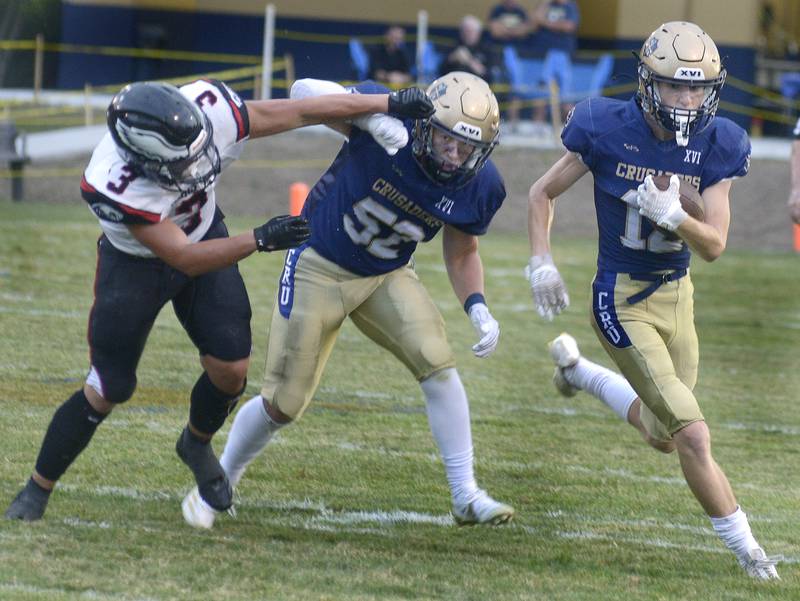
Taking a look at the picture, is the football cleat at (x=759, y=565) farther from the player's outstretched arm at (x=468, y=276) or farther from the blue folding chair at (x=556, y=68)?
the blue folding chair at (x=556, y=68)

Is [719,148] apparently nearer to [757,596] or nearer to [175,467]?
[757,596]

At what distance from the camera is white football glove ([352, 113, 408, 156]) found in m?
4.48

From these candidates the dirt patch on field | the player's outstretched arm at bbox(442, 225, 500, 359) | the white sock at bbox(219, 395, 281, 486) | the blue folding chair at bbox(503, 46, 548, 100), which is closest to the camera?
the white sock at bbox(219, 395, 281, 486)

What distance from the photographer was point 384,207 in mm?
4691

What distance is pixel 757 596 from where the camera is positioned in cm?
401

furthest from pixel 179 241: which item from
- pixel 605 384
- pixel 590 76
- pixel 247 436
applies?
pixel 590 76

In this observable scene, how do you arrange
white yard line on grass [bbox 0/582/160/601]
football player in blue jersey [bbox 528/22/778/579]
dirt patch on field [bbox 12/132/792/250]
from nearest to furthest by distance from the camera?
white yard line on grass [bbox 0/582/160/601], football player in blue jersey [bbox 528/22/778/579], dirt patch on field [bbox 12/132/792/250]

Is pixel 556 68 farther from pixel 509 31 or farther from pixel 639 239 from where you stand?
pixel 639 239

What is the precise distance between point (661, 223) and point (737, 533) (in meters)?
0.97

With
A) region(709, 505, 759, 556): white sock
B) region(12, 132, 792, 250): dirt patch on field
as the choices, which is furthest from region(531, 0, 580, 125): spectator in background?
region(709, 505, 759, 556): white sock

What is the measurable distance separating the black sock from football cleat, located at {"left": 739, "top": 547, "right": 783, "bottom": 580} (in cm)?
208

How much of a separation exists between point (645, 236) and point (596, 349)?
12.4ft

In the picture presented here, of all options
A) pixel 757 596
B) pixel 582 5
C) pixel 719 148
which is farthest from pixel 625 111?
pixel 582 5

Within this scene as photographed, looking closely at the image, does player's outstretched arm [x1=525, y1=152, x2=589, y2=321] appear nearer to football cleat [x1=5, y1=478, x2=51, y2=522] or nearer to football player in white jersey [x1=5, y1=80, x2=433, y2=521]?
football player in white jersey [x1=5, y1=80, x2=433, y2=521]
